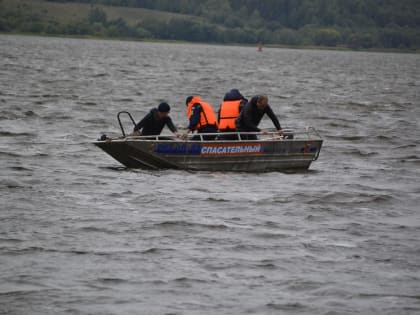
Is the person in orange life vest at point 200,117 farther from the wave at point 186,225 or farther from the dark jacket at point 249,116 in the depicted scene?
the wave at point 186,225

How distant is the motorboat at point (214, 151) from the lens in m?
19.0

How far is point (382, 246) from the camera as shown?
1339 centimetres

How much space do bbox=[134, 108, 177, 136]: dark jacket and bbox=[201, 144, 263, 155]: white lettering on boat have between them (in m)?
0.84

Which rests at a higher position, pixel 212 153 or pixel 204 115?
→ pixel 204 115

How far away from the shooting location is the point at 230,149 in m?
19.7

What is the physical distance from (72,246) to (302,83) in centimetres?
5384

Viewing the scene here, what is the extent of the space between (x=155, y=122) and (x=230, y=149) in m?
1.77

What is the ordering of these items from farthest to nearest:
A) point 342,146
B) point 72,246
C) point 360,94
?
1. point 360,94
2. point 342,146
3. point 72,246

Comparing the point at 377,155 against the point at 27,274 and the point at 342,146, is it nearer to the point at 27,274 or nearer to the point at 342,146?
the point at 342,146

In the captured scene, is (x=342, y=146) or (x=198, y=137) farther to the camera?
(x=342, y=146)

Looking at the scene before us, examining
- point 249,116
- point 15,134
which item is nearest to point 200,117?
point 249,116

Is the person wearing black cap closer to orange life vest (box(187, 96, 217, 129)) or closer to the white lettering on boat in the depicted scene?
orange life vest (box(187, 96, 217, 129))

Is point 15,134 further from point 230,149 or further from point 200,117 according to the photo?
point 230,149

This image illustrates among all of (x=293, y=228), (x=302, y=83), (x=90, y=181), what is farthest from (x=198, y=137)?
(x=302, y=83)
